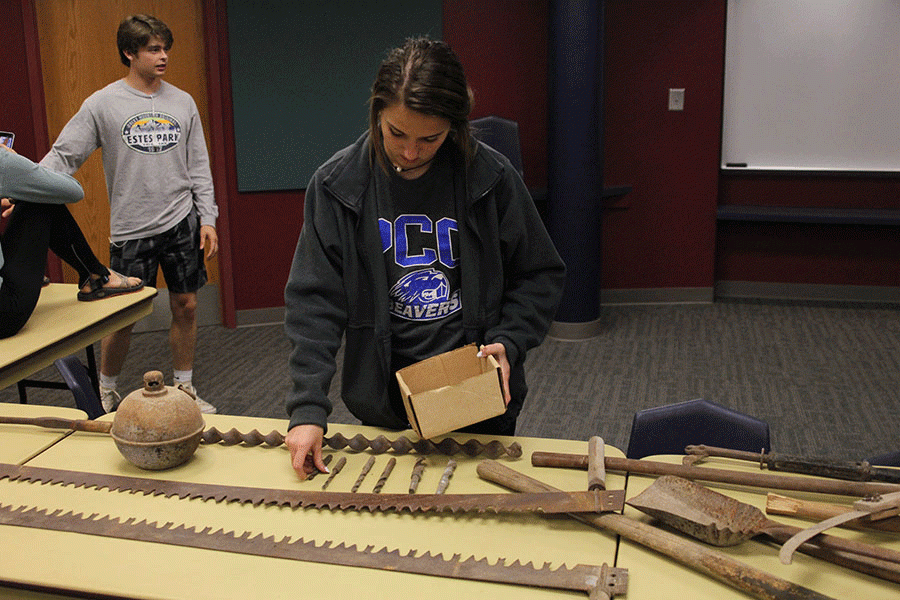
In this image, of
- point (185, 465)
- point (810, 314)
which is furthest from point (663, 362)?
point (185, 465)

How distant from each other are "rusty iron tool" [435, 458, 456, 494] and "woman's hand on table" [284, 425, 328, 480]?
0.25 metres

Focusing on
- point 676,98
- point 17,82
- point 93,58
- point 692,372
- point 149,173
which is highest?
point 93,58

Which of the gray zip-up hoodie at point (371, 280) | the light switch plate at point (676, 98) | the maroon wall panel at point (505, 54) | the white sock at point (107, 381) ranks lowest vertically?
the white sock at point (107, 381)

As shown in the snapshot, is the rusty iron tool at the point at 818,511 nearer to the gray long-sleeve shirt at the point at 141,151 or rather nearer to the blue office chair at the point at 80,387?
the blue office chair at the point at 80,387

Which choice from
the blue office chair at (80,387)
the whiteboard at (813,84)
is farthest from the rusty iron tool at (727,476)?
the whiteboard at (813,84)

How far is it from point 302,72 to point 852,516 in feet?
14.6

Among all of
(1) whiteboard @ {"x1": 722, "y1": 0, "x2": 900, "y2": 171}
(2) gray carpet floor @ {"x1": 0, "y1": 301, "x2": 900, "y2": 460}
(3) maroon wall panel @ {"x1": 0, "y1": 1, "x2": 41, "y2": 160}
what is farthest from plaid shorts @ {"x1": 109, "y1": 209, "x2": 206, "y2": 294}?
(1) whiteboard @ {"x1": 722, "y1": 0, "x2": 900, "y2": 171}

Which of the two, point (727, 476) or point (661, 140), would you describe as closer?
point (727, 476)

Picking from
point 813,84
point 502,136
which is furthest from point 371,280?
point 813,84

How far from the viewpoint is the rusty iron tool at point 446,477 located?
167 cm

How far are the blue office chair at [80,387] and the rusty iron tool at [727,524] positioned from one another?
1626 mm

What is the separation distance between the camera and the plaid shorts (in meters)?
3.85

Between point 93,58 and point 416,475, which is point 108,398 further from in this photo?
point 416,475

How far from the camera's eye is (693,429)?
2.09 metres
